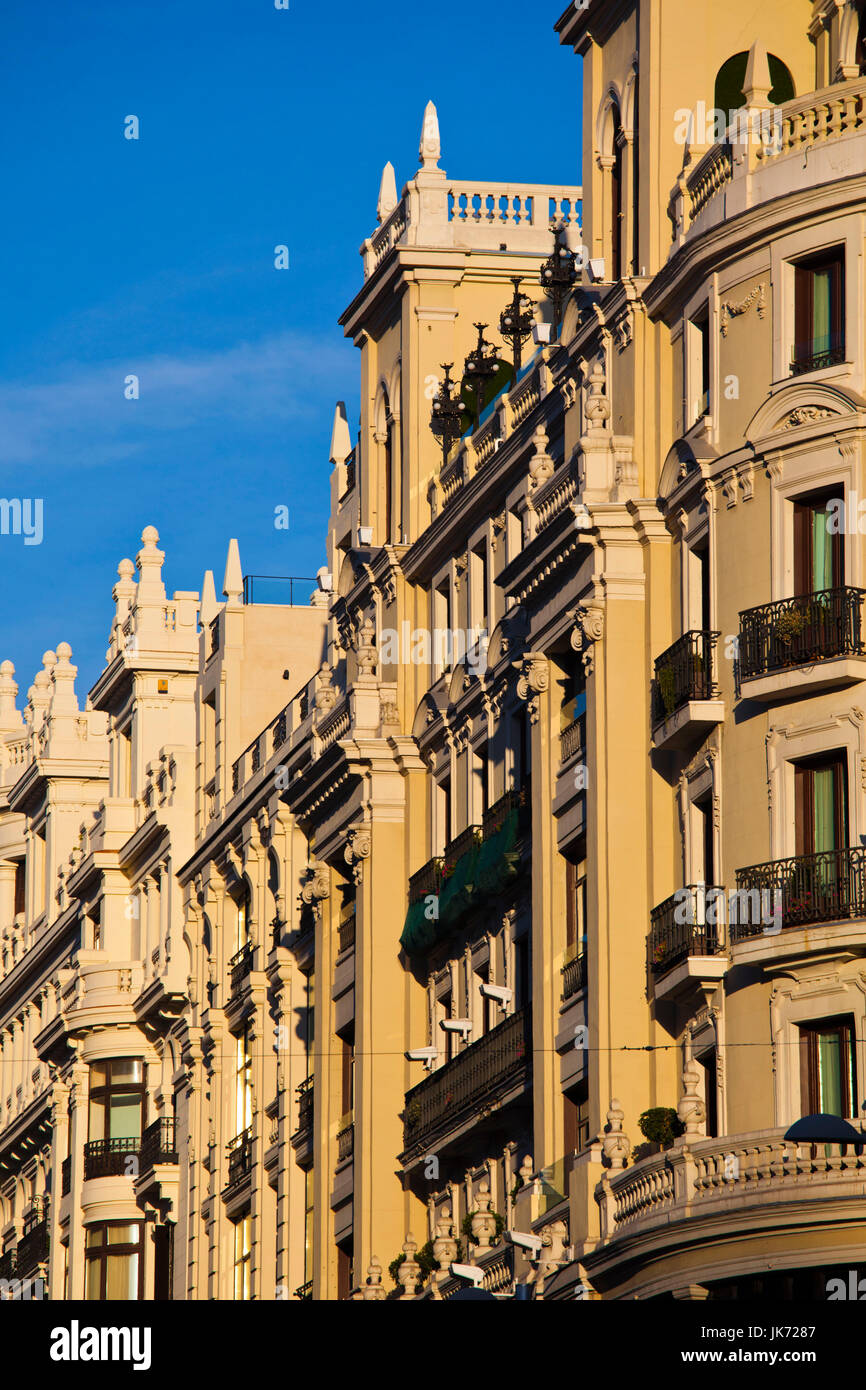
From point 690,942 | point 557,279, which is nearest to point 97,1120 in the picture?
point 557,279

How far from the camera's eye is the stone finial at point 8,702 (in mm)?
111812

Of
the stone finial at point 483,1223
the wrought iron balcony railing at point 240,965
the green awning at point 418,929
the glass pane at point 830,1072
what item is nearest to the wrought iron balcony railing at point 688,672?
the glass pane at point 830,1072

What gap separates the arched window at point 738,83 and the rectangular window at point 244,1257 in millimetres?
30888

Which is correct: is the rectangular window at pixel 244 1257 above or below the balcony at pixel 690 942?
below

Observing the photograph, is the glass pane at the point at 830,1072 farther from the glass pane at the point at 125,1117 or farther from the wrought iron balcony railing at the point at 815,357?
the glass pane at the point at 125,1117

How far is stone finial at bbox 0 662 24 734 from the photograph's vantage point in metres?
112

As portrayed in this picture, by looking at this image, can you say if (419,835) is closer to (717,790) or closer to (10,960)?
(717,790)

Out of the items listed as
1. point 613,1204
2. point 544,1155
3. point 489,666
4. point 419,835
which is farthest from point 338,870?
point 613,1204

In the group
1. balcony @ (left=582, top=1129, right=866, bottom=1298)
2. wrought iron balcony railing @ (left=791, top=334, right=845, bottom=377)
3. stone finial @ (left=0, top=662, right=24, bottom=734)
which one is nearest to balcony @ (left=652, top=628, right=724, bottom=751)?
wrought iron balcony railing @ (left=791, top=334, right=845, bottom=377)

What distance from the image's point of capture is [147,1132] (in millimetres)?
81438

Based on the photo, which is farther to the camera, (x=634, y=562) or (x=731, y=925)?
(x=634, y=562)

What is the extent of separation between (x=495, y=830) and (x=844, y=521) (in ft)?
40.2

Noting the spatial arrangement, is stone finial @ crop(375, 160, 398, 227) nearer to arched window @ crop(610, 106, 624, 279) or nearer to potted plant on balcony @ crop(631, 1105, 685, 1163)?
arched window @ crop(610, 106, 624, 279)

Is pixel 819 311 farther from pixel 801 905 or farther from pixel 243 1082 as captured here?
pixel 243 1082
